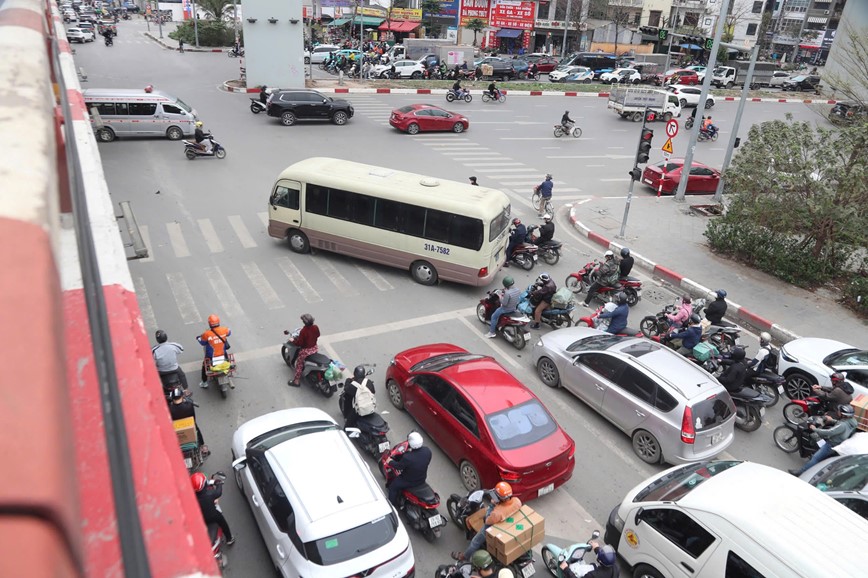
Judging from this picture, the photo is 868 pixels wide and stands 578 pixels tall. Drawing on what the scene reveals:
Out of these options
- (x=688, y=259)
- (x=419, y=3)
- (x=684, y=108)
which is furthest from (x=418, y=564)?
(x=419, y=3)

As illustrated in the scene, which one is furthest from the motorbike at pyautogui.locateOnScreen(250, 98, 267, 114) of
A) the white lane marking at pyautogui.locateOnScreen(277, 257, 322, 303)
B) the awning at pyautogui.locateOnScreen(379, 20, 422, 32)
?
the awning at pyautogui.locateOnScreen(379, 20, 422, 32)

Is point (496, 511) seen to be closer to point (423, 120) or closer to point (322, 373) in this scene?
point (322, 373)

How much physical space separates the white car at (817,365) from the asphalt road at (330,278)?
804 millimetres

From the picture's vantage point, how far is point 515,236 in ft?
49.2

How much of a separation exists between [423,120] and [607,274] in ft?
52.4

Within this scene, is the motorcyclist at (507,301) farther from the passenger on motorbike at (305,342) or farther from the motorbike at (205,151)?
the motorbike at (205,151)

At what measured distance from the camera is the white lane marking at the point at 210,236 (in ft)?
48.5

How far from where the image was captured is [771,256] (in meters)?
15.8

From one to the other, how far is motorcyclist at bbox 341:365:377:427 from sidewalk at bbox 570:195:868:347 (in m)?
9.46

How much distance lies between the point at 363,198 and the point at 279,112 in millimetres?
14725

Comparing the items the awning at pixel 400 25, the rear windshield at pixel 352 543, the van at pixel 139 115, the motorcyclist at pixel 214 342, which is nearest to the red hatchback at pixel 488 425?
the rear windshield at pixel 352 543

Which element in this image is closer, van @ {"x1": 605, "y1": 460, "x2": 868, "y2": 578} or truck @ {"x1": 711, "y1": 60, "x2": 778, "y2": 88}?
van @ {"x1": 605, "y1": 460, "x2": 868, "y2": 578}

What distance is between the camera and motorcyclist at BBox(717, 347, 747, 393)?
385 inches

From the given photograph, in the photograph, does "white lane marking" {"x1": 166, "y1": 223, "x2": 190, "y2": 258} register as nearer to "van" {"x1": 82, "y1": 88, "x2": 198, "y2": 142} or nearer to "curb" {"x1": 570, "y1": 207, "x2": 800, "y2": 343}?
"van" {"x1": 82, "y1": 88, "x2": 198, "y2": 142}
